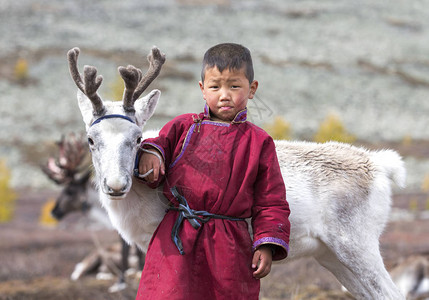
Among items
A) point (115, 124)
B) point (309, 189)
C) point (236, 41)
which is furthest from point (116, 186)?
point (236, 41)

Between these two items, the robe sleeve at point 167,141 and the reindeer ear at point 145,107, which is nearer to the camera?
the robe sleeve at point 167,141

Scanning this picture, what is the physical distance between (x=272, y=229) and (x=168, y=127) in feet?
2.79

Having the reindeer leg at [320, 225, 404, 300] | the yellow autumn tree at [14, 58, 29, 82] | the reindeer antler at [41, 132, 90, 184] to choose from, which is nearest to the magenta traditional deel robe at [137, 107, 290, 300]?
the reindeer leg at [320, 225, 404, 300]

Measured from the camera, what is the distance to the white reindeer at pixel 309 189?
3.07 meters

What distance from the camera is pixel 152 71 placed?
3.33 metres

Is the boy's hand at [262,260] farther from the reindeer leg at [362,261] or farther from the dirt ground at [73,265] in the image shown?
the dirt ground at [73,265]

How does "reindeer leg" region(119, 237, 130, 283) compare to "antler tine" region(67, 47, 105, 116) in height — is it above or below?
below

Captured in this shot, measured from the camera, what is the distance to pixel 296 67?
63219 mm

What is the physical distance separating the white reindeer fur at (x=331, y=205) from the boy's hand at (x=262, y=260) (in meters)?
0.78

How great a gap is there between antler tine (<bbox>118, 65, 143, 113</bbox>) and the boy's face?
0.41 m

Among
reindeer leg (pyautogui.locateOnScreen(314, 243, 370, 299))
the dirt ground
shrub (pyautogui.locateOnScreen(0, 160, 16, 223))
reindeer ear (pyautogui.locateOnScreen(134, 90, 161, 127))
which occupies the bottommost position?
shrub (pyautogui.locateOnScreen(0, 160, 16, 223))

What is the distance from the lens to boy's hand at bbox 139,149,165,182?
3.00 m

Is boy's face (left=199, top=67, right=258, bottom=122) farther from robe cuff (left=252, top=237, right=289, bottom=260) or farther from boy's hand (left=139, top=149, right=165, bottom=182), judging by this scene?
robe cuff (left=252, top=237, right=289, bottom=260)

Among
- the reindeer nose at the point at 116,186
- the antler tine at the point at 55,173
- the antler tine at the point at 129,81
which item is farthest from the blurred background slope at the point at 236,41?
the reindeer nose at the point at 116,186
